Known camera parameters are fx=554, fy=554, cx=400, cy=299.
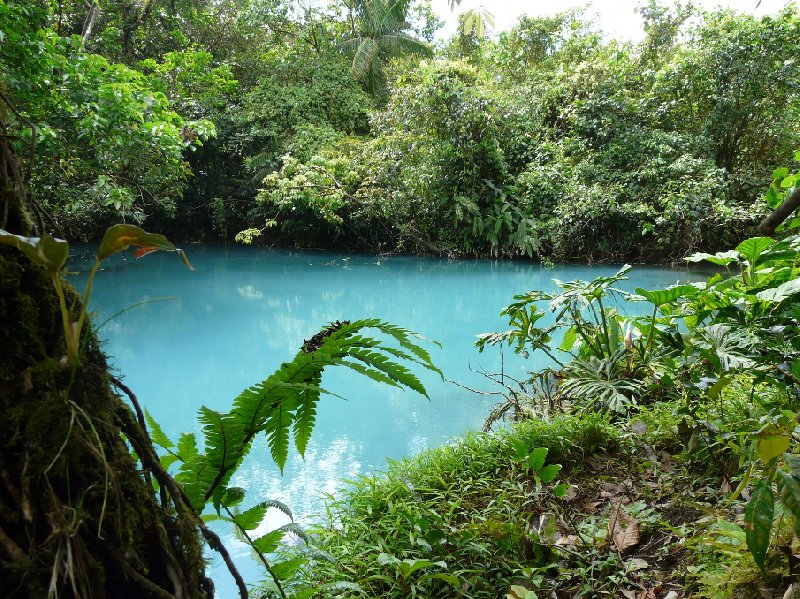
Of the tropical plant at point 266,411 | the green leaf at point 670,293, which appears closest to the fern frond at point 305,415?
the tropical plant at point 266,411

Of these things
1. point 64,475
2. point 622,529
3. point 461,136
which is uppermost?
point 461,136

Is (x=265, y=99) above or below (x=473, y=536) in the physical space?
above

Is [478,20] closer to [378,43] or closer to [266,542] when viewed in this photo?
[378,43]

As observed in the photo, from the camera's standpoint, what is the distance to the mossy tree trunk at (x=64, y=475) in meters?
0.48

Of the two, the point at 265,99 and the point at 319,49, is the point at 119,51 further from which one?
the point at 319,49

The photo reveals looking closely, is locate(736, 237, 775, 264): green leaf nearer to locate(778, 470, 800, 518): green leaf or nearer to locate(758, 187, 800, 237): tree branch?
locate(758, 187, 800, 237): tree branch

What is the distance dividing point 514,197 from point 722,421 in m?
8.85

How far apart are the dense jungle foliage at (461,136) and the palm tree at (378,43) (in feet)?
0.27

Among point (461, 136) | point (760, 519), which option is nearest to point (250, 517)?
point (760, 519)

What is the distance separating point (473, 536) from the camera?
5.03ft

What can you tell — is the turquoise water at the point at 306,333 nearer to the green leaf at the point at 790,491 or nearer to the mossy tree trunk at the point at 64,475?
the mossy tree trunk at the point at 64,475

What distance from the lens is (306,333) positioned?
5.68 metres

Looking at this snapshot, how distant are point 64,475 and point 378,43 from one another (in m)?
14.5

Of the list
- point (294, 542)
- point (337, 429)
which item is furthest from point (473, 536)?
point (337, 429)
